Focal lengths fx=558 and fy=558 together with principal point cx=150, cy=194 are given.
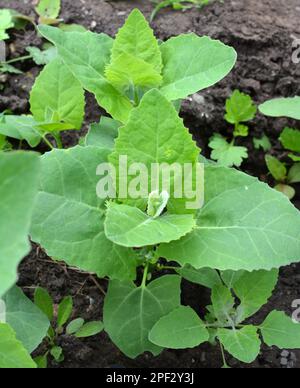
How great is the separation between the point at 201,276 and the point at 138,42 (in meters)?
0.58

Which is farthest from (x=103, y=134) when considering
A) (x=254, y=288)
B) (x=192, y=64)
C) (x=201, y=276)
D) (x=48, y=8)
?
(x=48, y=8)

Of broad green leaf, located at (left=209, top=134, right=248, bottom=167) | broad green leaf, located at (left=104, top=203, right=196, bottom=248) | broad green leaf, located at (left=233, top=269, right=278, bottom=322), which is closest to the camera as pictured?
broad green leaf, located at (left=104, top=203, right=196, bottom=248)

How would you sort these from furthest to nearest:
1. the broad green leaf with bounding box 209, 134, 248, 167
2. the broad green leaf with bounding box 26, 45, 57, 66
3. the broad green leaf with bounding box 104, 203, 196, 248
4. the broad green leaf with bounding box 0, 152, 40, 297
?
the broad green leaf with bounding box 26, 45, 57, 66 < the broad green leaf with bounding box 209, 134, 248, 167 < the broad green leaf with bounding box 104, 203, 196, 248 < the broad green leaf with bounding box 0, 152, 40, 297

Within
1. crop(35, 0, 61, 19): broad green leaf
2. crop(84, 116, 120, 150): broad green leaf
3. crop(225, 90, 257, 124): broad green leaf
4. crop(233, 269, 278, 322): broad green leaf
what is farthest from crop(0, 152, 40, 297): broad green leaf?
crop(35, 0, 61, 19): broad green leaf

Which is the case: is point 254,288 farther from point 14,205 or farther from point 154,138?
point 14,205

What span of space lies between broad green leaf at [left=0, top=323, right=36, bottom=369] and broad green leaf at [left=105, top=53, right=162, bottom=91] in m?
0.61

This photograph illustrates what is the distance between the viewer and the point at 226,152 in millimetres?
1684

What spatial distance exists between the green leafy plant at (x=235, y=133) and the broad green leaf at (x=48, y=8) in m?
0.70

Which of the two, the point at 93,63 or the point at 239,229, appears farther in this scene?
the point at 93,63

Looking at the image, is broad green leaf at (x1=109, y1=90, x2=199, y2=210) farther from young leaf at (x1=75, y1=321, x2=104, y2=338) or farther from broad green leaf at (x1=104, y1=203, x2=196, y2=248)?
young leaf at (x1=75, y1=321, x2=104, y2=338)

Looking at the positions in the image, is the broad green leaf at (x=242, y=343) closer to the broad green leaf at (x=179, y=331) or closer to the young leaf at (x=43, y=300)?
the broad green leaf at (x=179, y=331)

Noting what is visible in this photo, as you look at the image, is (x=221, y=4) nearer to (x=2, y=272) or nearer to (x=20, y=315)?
(x=20, y=315)

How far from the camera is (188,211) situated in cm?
122

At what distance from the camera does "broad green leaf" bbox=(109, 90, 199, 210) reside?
112 cm
